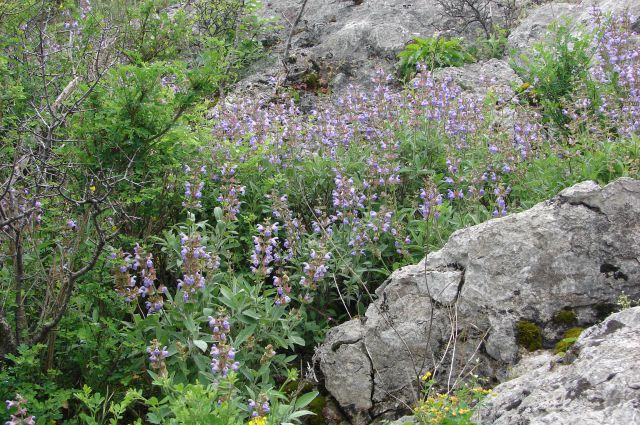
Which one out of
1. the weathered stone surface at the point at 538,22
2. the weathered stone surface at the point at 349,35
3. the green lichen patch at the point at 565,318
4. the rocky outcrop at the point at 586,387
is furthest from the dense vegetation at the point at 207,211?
the weathered stone surface at the point at 349,35

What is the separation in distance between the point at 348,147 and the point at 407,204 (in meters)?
0.83

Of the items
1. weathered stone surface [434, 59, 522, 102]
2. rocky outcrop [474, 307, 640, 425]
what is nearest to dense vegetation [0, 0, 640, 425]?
rocky outcrop [474, 307, 640, 425]

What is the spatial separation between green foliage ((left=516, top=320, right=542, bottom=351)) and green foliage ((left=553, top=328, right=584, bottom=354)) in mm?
109

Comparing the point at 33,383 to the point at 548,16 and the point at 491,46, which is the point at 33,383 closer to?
the point at 491,46

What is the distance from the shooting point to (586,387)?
2.26 meters

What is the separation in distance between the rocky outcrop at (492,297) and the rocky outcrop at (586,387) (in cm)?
67

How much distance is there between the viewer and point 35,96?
498 centimetres

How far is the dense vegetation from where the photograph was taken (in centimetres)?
337

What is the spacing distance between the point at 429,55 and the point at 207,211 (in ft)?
15.2

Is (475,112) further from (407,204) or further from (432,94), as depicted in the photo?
(407,204)

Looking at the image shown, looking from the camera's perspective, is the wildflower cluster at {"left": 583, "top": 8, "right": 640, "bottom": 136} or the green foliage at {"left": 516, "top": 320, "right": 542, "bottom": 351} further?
the wildflower cluster at {"left": 583, "top": 8, "right": 640, "bottom": 136}

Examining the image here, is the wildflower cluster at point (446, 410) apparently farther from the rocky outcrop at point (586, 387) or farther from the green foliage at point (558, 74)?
the green foliage at point (558, 74)

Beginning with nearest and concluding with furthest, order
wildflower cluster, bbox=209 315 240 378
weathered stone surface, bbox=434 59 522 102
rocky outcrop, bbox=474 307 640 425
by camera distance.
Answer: rocky outcrop, bbox=474 307 640 425
wildflower cluster, bbox=209 315 240 378
weathered stone surface, bbox=434 59 522 102

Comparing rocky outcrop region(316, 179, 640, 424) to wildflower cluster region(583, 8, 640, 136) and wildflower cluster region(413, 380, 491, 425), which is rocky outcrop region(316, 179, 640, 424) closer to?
wildflower cluster region(413, 380, 491, 425)
